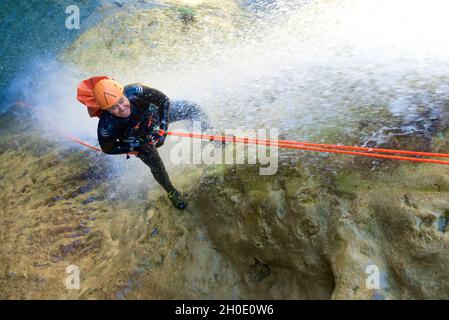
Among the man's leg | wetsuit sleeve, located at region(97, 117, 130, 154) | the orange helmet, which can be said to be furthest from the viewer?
the man's leg

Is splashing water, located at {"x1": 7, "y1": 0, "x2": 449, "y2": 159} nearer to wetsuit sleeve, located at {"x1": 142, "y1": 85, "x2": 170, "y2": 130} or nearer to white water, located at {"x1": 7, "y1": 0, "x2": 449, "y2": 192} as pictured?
white water, located at {"x1": 7, "y1": 0, "x2": 449, "y2": 192}

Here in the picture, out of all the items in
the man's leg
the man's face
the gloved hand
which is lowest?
the man's leg

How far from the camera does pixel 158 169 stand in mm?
4113

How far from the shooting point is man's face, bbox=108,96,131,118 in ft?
11.5

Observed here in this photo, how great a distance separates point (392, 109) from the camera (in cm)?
366

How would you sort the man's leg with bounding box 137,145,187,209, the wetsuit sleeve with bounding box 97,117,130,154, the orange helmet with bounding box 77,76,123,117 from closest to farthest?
the orange helmet with bounding box 77,76,123,117, the wetsuit sleeve with bounding box 97,117,130,154, the man's leg with bounding box 137,145,187,209

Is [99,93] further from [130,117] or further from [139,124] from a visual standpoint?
[139,124]

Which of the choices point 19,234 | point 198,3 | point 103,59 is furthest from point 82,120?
point 198,3

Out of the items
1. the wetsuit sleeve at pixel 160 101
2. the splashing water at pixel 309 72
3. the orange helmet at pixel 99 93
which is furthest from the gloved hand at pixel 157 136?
the splashing water at pixel 309 72

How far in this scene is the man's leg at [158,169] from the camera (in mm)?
3939

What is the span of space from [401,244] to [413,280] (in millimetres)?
289

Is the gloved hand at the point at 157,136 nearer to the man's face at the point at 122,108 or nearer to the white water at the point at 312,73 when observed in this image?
the man's face at the point at 122,108

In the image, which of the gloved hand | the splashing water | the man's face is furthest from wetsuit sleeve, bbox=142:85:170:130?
the splashing water

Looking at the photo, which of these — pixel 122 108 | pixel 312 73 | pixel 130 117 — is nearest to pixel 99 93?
pixel 122 108
